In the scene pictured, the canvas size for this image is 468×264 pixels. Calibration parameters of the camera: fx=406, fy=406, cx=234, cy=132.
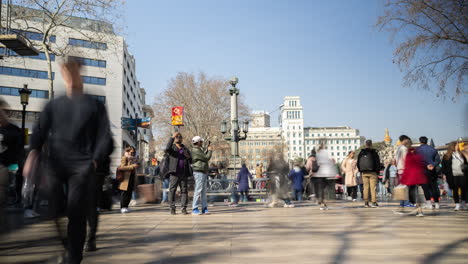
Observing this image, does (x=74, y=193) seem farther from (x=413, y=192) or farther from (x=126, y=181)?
(x=413, y=192)

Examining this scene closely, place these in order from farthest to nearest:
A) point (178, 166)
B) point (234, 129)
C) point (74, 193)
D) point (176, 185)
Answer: point (234, 129), point (176, 185), point (178, 166), point (74, 193)

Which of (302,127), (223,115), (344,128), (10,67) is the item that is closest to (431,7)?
(223,115)

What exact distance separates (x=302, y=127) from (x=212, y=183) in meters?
152

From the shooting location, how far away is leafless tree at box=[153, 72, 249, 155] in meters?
41.5

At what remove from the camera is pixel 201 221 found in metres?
7.67

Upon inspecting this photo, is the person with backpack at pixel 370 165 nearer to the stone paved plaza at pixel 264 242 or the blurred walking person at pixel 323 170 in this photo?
the blurred walking person at pixel 323 170

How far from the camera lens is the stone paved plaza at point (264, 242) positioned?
401 centimetres

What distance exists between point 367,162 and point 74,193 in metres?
8.83

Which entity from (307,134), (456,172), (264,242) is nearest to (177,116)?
(456,172)

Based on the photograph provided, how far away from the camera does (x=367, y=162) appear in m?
10.6

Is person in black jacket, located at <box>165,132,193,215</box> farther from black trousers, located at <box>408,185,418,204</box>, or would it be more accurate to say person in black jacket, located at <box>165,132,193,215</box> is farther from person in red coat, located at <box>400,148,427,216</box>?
black trousers, located at <box>408,185,418,204</box>

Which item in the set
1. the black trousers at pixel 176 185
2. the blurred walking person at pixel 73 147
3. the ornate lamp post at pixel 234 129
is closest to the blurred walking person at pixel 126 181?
the black trousers at pixel 176 185

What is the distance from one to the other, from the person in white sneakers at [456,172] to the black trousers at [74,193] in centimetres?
936

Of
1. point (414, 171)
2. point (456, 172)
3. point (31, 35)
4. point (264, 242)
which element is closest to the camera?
point (264, 242)
